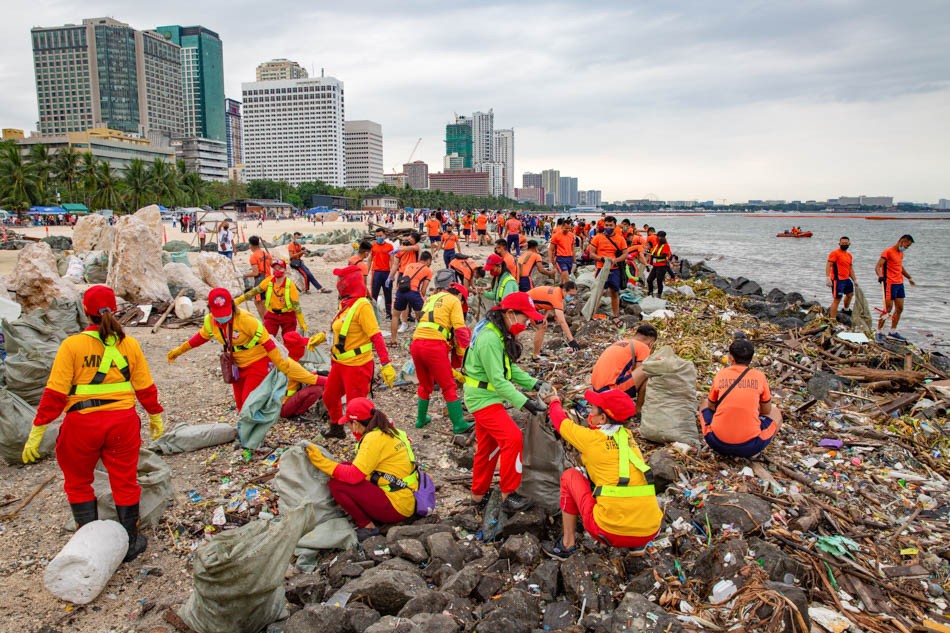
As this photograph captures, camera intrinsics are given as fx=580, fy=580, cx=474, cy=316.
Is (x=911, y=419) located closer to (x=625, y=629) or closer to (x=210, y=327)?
(x=625, y=629)

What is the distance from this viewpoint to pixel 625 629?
3.08 metres

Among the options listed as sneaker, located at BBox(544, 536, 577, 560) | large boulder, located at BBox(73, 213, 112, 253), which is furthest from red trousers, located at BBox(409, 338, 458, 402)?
large boulder, located at BBox(73, 213, 112, 253)

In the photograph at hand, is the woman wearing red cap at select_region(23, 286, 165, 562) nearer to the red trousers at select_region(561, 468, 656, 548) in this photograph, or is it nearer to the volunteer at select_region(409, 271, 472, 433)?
the volunteer at select_region(409, 271, 472, 433)

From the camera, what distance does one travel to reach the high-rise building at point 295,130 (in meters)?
166

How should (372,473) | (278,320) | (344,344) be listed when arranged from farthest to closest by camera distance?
(278,320) → (344,344) → (372,473)

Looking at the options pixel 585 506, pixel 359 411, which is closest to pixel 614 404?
pixel 585 506

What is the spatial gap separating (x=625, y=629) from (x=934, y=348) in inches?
536

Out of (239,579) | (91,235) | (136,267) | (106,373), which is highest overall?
(91,235)

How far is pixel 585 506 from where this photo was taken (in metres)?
3.88

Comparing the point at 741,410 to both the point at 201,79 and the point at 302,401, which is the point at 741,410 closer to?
the point at 302,401

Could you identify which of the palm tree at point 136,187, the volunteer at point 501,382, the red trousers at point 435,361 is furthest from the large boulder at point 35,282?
the palm tree at point 136,187

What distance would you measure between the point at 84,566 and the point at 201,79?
21891cm

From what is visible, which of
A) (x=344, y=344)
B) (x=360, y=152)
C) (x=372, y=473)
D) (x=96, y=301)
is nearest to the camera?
(x=96, y=301)

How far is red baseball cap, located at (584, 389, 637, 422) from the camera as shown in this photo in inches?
144
